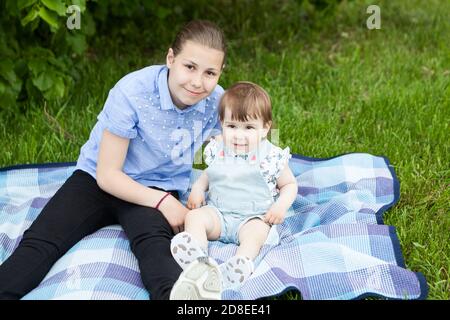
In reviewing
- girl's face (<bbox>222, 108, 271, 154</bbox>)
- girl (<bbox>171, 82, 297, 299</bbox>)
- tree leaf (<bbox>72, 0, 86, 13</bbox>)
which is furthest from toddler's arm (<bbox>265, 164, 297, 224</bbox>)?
tree leaf (<bbox>72, 0, 86, 13</bbox>)

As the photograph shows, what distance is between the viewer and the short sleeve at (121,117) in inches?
103

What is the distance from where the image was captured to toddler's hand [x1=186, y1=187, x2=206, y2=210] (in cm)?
272

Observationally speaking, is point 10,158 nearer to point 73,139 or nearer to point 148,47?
point 73,139

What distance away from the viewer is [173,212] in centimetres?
265

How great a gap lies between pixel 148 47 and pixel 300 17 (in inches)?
49.1

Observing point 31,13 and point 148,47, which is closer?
point 31,13

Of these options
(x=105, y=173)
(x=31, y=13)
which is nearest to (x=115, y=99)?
(x=105, y=173)

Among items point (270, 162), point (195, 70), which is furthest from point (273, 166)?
point (195, 70)

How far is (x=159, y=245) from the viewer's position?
2.46 meters

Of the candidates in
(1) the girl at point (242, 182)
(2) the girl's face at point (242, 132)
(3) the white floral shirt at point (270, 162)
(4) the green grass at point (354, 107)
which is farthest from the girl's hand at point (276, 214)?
(4) the green grass at point (354, 107)

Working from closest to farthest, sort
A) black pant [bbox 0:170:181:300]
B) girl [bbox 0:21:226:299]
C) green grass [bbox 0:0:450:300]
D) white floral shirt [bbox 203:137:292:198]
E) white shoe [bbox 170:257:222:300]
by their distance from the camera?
white shoe [bbox 170:257:222:300], black pant [bbox 0:170:181:300], girl [bbox 0:21:226:299], white floral shirt [bbox 203:137:292:198], green grass [bbox 0:0:450:300]

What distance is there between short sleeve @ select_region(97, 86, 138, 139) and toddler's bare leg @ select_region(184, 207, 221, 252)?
1.22 ft

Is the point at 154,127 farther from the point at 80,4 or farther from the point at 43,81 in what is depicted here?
the point at 43,81

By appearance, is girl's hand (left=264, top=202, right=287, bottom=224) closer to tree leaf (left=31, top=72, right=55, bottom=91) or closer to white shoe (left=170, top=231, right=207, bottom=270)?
white shoe (left=170, top=231, right=207, bottom=270)
